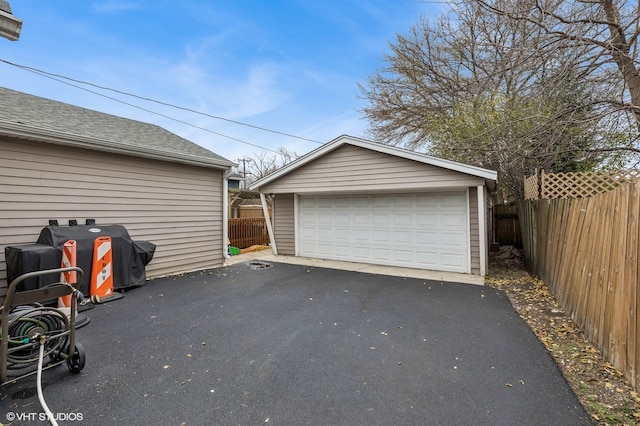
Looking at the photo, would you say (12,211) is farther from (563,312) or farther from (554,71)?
(554,71)

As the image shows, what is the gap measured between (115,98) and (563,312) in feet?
43.3

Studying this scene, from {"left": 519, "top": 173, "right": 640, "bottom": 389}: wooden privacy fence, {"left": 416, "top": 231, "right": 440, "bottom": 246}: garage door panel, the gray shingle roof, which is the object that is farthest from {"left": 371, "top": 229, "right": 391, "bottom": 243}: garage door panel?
the gray shingle roof

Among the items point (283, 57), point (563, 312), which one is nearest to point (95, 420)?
point (563, 312)

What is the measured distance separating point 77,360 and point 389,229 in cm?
711

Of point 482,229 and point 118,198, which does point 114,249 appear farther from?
point 482,229

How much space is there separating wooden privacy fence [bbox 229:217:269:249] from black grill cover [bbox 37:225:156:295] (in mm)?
5152

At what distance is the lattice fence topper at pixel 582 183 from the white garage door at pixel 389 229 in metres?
1.67

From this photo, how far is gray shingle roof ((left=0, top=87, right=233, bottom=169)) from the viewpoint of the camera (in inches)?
197

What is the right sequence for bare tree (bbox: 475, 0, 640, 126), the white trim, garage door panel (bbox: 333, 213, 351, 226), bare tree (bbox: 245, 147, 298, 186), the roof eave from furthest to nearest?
bare tree (bbox: 245, 147, 298, 186)
garage door panel (bbox: 333, 213, 351, 226)
the white trim
bare tree (bbox: 475, 0, 640, 126)
the roof eave

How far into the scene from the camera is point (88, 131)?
593 centimetres

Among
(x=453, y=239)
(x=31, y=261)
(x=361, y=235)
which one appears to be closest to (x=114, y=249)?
(x=31, y=261)

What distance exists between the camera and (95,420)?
7.17 ft

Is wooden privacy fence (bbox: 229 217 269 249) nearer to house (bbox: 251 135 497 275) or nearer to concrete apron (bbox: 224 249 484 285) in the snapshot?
concrete apron (bbox: 224 249 484 285)

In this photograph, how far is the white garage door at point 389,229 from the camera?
748 centimetres
